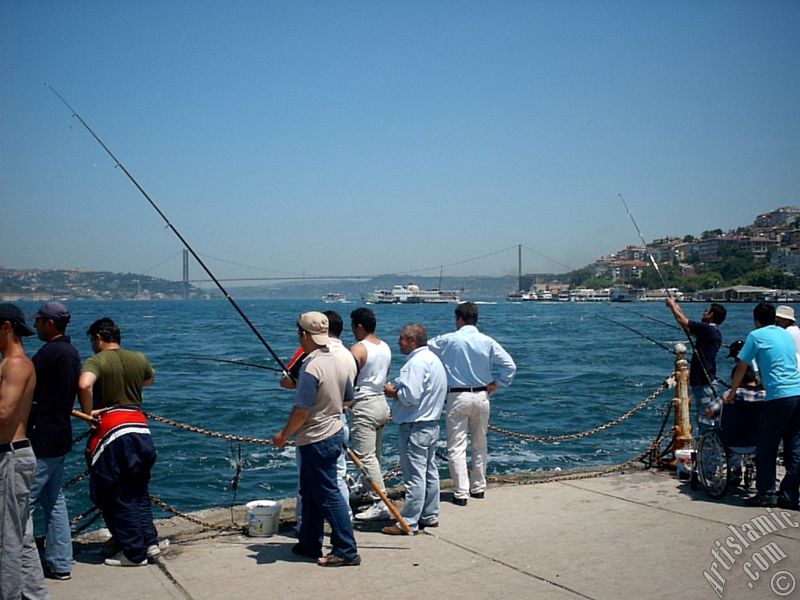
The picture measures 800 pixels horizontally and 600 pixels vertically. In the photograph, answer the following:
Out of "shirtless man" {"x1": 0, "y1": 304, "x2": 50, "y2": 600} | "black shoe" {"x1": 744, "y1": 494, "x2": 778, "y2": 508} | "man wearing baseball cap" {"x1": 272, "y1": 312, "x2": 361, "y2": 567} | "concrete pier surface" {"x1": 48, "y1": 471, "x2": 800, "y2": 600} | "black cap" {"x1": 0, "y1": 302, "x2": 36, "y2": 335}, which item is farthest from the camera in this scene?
"black shoe" {"x1": 744, "y1": 494, "x2": 778, "y2": 508}

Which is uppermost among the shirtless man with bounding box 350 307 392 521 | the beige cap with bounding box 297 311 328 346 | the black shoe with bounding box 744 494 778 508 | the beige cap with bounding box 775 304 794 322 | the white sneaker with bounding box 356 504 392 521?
the beige cap with bounding box 775 304 794 322

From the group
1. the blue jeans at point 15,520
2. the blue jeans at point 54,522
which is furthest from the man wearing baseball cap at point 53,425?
the blue jeans at point 15,520

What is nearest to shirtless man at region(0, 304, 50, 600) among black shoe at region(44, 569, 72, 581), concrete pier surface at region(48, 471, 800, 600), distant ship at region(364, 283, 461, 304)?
concrete pier surface at region(48, 471, 800, 600)

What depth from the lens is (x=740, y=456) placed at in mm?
6668

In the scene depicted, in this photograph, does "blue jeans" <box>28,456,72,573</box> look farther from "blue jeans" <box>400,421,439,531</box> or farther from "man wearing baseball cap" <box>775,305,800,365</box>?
"man wearing baseball cap" <box>775,305,800,365</box>

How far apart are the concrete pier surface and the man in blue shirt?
0.72 ft

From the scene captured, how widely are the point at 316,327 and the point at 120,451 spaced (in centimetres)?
155

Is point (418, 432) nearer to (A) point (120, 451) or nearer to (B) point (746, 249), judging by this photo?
(A) point (120, 451)

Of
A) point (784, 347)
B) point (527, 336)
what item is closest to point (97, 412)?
point (784, 347)

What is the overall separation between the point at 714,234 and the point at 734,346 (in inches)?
7147

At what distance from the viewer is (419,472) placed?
5.82 metres

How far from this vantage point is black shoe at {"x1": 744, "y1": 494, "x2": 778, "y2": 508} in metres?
6.27

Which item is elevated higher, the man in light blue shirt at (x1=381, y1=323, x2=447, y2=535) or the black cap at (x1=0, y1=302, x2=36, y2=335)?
the black cap at (x1=0, y1=302, x2=36, y2=335)

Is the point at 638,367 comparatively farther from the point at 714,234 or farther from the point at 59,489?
the point at 714,234
